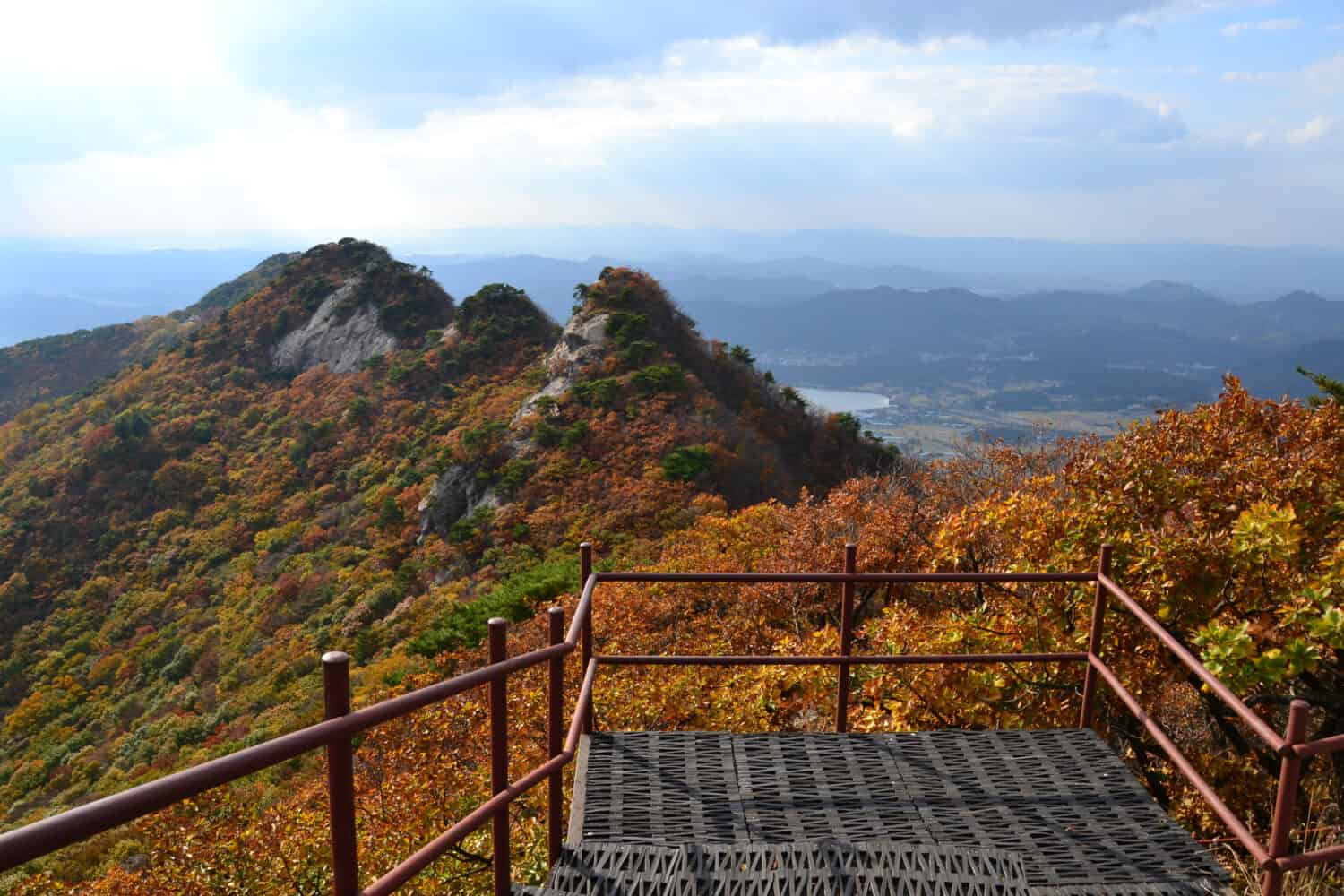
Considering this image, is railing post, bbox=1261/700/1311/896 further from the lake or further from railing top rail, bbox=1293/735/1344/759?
the lake

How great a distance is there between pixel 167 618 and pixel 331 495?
24.2 ft

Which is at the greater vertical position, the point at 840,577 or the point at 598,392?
the point at 840,577

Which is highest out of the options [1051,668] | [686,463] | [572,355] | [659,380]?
[572,355]

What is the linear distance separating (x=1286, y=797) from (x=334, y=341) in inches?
1920

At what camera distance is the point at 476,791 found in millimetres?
9297

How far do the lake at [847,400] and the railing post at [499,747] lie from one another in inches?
→ 6252

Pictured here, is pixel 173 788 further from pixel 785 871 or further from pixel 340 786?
pixel 785 871

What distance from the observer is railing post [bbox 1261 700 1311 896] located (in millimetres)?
2900

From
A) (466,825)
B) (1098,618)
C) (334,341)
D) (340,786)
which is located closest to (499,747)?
A: (466,825)

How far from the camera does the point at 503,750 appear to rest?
325cm

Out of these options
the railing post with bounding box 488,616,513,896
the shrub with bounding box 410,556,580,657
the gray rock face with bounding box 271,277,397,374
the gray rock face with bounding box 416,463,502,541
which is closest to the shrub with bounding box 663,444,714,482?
the gray rock face with bounding box 416,463,502,541

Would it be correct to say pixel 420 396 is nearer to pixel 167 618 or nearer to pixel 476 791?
pixel 167 618

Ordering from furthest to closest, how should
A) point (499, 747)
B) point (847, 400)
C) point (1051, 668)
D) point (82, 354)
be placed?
point (847, 400)
point (82, 354)
point (1051, 668)
point (499, 747)

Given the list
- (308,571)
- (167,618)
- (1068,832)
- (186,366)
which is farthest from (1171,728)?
(186,366)
